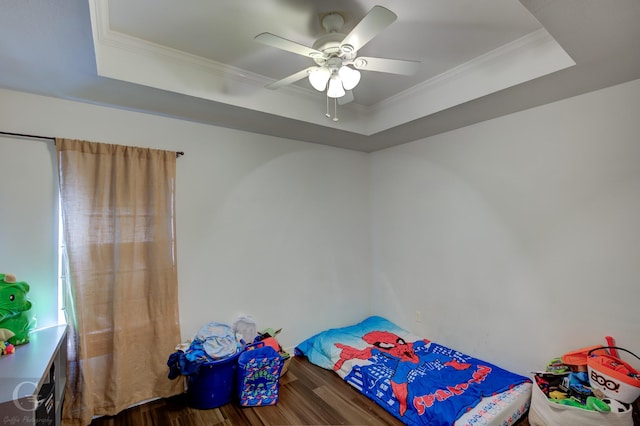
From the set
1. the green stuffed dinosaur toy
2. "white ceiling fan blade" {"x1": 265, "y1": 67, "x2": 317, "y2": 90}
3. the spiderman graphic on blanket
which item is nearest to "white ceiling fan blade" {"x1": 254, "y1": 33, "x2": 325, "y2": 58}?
"white ceiling fan blade" {"x1": 265, "y1": 67, "x2": 317, "y2": 90}

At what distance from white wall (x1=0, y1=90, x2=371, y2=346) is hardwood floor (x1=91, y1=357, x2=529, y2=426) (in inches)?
23.2

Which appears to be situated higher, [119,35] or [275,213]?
[119,35]

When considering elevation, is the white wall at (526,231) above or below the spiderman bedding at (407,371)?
above

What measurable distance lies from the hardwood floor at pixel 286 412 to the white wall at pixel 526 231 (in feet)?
2.74

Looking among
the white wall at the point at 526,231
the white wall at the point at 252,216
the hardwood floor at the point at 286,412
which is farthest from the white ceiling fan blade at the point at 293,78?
the hardwood floor at the point at 286,412

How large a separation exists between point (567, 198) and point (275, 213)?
2579mm

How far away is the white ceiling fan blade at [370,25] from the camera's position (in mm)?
1384

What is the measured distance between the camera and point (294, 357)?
129 inches

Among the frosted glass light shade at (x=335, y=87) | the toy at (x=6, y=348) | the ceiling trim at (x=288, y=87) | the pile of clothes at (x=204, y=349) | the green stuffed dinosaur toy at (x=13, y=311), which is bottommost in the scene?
the pile of clothes at (x=204, y=349)

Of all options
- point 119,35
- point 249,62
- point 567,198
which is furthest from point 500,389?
point 119,35

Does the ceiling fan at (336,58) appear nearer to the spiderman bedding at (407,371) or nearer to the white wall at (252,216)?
the white wall at (252,216)

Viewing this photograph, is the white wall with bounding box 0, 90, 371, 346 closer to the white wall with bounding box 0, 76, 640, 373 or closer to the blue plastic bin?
the white wall with bounding box 0, 76, 640, 373

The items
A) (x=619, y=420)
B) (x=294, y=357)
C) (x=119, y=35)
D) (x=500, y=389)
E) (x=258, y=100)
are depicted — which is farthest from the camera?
(x=294, y=357)

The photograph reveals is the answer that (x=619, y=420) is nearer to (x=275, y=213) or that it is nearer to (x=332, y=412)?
(x=332, y=412)
